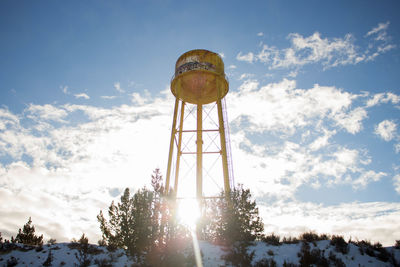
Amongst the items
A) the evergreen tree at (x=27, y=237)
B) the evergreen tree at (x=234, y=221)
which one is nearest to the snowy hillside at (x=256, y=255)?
the evergreen tree at (x=234, y=221)

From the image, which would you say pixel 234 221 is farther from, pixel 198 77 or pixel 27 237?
pixel 27 237

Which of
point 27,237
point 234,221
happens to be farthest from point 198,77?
point 27,237

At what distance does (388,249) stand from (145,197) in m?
9.93

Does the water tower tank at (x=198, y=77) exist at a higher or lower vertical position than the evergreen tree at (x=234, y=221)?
higher

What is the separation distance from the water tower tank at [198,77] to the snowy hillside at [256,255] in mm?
10327

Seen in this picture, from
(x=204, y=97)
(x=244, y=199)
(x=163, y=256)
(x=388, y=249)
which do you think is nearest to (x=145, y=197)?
(x=163, y=256)

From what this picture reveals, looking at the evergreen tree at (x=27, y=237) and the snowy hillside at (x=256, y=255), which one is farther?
the evergreen tree at (x=27, y=237)

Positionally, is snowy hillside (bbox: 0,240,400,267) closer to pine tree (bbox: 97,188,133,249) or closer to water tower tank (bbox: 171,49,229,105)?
pine tree (bbox: 97,188,133,249)

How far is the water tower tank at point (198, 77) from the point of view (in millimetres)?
19188

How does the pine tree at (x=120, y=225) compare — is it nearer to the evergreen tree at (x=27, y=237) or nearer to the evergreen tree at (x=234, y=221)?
the evergreen tree at (x=234, y=221)

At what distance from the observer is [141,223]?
891cm

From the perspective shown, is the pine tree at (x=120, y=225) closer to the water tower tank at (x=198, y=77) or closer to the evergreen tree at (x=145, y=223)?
the evergreen tree at (x=145, y=223)

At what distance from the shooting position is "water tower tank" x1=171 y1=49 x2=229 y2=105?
19.2m

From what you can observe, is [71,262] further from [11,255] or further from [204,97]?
[204,97]
